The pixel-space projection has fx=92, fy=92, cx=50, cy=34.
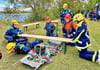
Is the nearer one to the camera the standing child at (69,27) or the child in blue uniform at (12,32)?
the standing child at (69,27)

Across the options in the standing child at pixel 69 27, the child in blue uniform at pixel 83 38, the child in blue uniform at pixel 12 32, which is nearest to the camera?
the child in blue uniform at pixel 83 38

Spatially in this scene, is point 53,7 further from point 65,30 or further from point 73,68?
point 73,68

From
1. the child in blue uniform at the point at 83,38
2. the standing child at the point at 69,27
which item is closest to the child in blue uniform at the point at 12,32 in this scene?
the standing child at the point at 69,27

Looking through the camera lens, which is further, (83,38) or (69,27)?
(69,27)

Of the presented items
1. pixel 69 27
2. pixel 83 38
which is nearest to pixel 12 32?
pixel 69 27

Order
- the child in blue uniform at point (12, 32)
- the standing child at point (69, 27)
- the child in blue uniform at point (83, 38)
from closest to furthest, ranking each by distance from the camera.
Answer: the child in blue uniform at point (83, 38) → the standing child at point (69, 27) → the child in blue uniform at point (12, 32)

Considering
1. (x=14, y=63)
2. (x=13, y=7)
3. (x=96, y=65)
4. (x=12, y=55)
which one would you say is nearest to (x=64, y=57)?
(x=96, y=65)

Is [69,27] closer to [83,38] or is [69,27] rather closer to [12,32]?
[83,38]

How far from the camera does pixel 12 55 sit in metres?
3.88

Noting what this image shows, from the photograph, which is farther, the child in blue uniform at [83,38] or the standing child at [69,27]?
the standing child at [69,27]

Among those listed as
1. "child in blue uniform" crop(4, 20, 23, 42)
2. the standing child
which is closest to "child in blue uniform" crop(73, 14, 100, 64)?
the standing child

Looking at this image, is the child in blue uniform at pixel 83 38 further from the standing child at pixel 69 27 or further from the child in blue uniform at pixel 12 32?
the child in blue uniform at pixel 12 32

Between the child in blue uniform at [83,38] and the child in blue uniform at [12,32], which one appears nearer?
the child in blue uniform at [83,38]

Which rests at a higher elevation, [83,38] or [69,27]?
[69,27]
